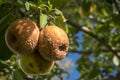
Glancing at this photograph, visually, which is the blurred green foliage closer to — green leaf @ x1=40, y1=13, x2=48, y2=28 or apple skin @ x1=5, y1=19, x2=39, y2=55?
green leaf @ x1=40, y1=13, x2=48, y2=28

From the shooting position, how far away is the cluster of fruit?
2.21 m

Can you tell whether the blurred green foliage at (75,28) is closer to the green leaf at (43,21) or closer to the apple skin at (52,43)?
the green leaf at (43,21)

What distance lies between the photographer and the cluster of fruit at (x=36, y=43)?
7.25 feet

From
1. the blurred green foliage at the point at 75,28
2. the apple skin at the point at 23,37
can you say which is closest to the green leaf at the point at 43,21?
the blurred green foliage at the point at 75,28

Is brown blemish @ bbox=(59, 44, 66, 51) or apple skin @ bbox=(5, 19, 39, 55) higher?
apple skin @ bbox=(5, 19, 39, 55)

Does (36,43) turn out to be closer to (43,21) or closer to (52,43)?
(52,43)

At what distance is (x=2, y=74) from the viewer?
340cm

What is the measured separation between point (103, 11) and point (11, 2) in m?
3.86

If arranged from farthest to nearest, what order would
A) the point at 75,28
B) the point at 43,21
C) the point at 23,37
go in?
the point at 75,28 < the point at 43,21 < the point at 23,37

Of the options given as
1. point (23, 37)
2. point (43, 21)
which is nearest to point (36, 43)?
point (23, 37)

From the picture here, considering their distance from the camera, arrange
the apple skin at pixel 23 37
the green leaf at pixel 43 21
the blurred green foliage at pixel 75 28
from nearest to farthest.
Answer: the apple skin at pixel 23 37, the green leaf at pixel 43 21, the blurred green foliage at pixel 75 28

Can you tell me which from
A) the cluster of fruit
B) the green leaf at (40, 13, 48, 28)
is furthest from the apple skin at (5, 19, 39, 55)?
the green leaf at (40, 13, 48, 28)

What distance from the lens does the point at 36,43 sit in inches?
87.9

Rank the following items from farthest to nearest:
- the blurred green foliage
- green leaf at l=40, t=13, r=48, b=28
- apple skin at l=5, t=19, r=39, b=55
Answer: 1. the blurred green foliage
2. green leaf at l=40, t=13, r=48, b=28
3. apple skin at l=5, t=19, r=39, b=55
